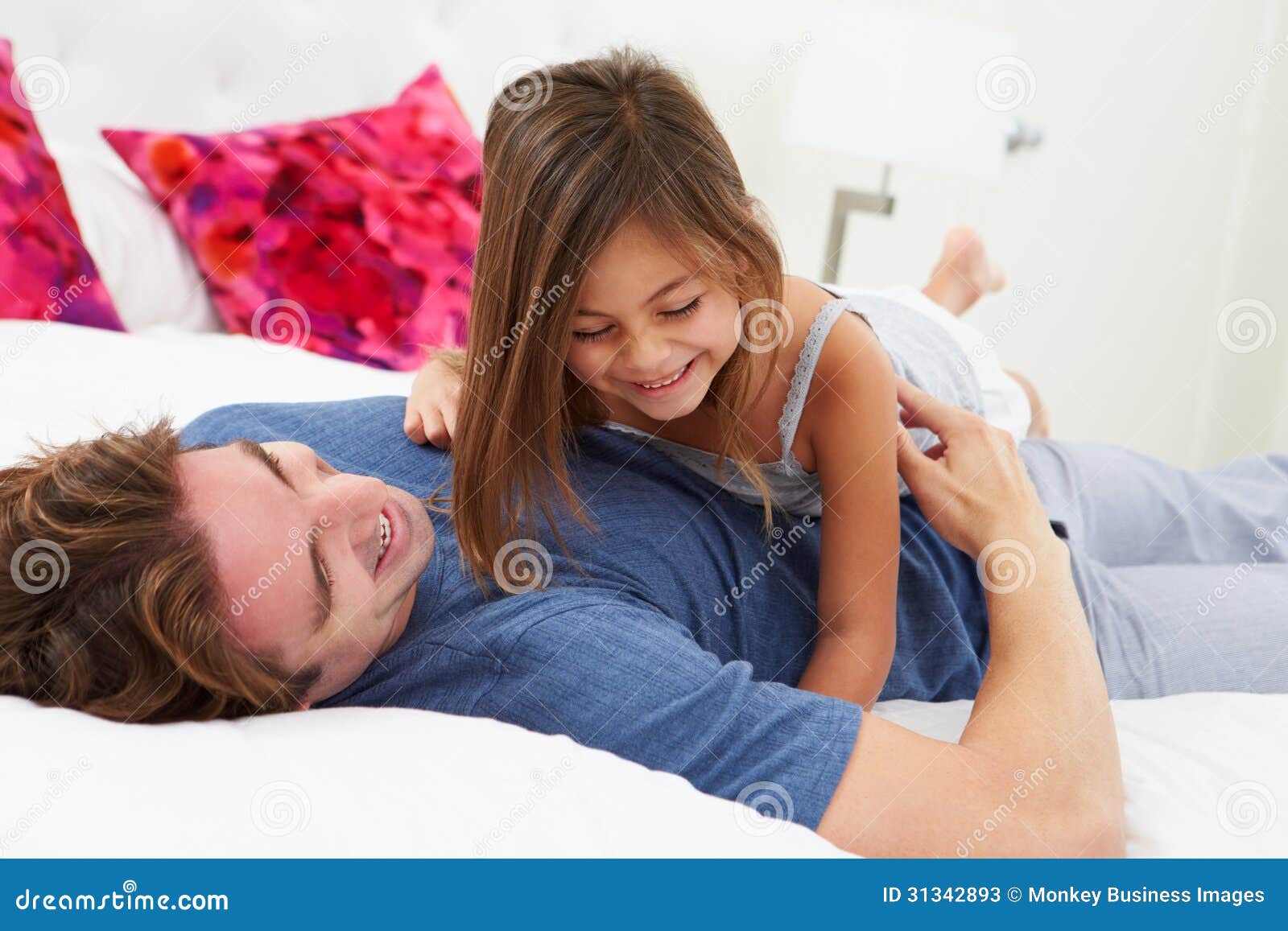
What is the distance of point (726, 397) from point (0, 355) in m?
1.08

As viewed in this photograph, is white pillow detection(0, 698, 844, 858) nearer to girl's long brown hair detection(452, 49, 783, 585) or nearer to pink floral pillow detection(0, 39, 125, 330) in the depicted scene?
girl's long brown hair detection(452, 49, 783, 585)

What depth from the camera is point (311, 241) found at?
1.99 m

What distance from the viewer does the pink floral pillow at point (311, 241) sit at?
198 centimetres

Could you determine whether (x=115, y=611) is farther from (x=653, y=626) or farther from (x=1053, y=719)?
(x=1053, y=719)

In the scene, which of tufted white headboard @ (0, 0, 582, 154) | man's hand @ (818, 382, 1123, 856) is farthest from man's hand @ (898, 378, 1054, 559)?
tufted white headboard @ (0, 0, 582, 154)

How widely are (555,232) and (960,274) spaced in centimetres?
132

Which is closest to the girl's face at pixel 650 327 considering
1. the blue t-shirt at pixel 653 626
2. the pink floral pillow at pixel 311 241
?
the blue t-shirt at pixel 653 626

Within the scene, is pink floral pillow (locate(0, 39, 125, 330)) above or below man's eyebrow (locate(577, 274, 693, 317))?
below

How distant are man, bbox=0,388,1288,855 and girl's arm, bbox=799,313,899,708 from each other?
0.40ft

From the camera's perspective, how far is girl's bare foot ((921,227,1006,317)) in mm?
2090

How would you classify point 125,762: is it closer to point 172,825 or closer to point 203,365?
point 172,825

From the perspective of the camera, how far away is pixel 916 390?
4.16ft

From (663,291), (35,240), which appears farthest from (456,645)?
(35,240)

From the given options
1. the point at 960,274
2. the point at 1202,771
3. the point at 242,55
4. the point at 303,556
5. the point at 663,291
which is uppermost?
the point at 242,55
